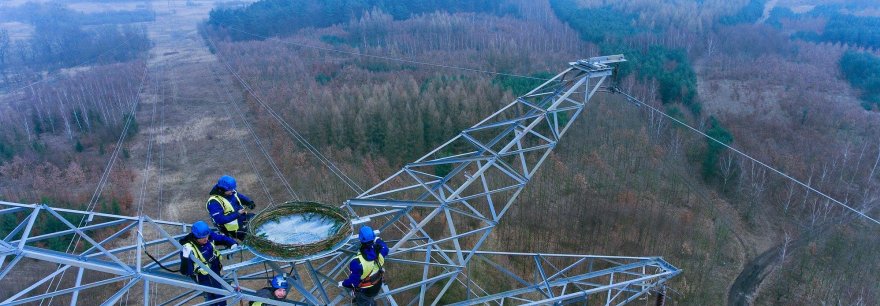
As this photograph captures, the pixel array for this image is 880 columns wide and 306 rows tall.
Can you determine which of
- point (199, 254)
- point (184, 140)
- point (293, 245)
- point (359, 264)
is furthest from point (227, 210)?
point (184, 140)

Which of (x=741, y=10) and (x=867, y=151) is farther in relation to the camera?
(x=741, y=10)

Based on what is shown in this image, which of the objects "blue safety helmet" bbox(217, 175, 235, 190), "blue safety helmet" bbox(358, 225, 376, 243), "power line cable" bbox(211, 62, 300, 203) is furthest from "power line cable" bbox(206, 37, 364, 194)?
"blue safety helmet" bbox(358, 225, 376, 243)

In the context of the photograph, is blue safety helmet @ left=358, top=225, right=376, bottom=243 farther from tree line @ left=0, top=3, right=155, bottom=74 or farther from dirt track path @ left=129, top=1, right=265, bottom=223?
tree line @ left=0, top=3, right=155, bottom=74

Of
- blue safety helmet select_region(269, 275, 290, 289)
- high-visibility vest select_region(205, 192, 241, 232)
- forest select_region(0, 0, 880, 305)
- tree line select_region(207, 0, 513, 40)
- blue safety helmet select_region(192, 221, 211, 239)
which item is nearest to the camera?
blue safety helmet select_region(192, 221, 211, 239)

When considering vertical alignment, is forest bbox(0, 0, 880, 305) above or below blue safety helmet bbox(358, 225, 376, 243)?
below

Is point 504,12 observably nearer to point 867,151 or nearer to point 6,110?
point 867,151

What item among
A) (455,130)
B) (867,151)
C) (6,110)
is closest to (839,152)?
(867,151)

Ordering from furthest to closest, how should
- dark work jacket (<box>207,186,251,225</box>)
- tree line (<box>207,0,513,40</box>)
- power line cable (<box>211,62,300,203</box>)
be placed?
tree line (<box>207,0,513,40</box>), power line cable (<box>211,62,300,203</box>), dark work jacket (<box>207,186,251,225</box>)
